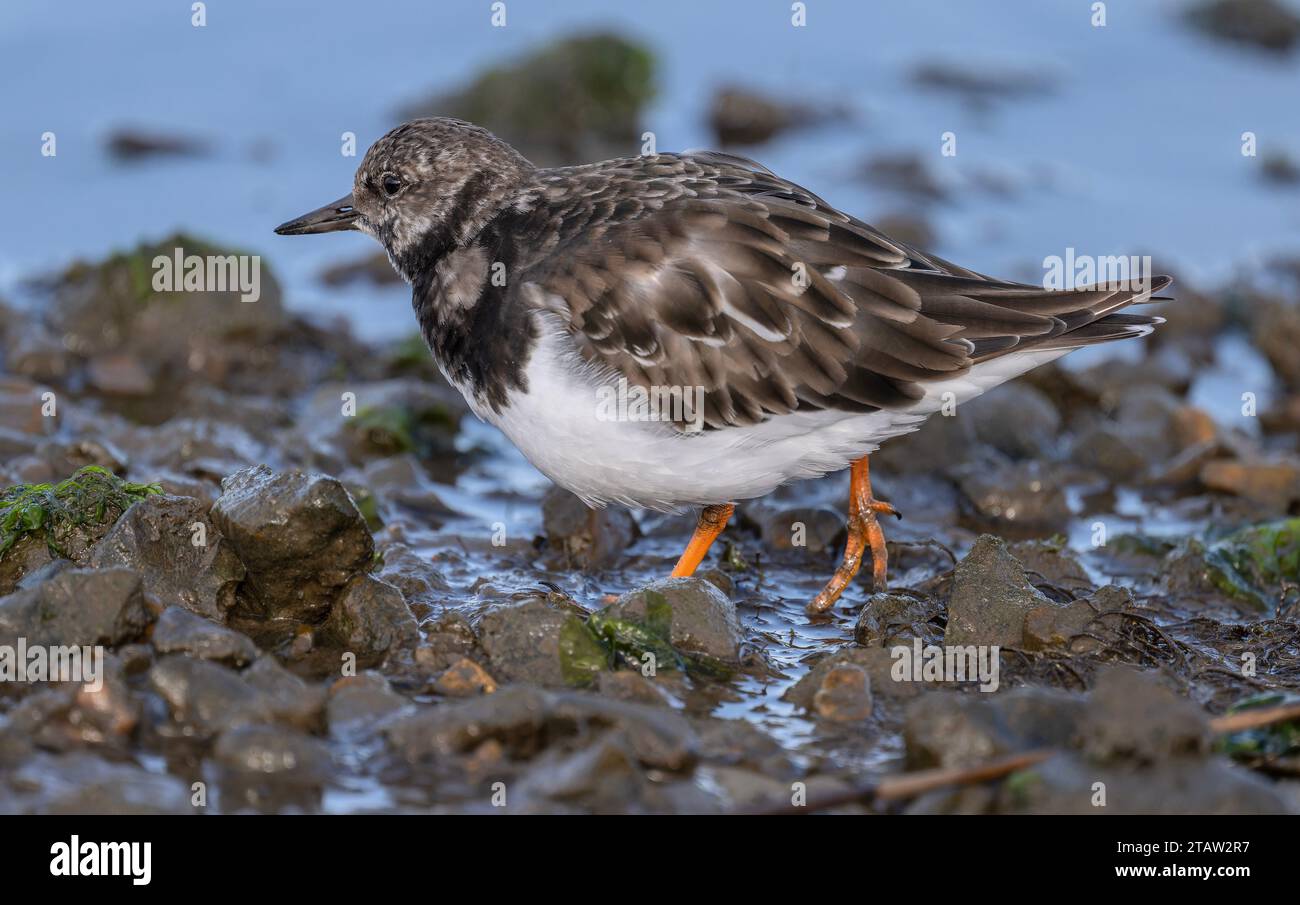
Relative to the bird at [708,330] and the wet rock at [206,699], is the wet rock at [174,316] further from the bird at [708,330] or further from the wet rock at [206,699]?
the wet rock at [206,699]

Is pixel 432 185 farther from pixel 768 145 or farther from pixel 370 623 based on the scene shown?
pixel 768 145

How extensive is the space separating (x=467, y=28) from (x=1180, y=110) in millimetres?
6962

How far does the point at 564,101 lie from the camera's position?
44.9ft

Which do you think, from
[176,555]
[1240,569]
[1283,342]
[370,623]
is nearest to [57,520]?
[176,555]

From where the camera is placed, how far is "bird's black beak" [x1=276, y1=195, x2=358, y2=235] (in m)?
7.20

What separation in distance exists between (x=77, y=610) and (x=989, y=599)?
3.50 m

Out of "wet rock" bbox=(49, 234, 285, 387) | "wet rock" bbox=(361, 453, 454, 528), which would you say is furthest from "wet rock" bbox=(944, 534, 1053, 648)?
"wet rock" bbox=(49, 234, 285, 387)

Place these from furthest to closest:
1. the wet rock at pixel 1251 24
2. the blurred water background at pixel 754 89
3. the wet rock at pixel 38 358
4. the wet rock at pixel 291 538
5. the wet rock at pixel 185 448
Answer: the wet rock at pixel 1251 24 < the blurred water background at pixel 754 89 < the wet rock at pixel 38 358 < the wet rock at pixel 185 448 < the wet rock at pixel 291 538

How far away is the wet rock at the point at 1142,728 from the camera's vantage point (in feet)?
15.6

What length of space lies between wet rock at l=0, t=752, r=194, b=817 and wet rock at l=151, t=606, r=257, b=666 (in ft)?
1.82

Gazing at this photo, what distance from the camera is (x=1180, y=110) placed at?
14.9 m

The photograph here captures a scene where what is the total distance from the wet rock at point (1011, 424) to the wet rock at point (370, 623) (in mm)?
4162

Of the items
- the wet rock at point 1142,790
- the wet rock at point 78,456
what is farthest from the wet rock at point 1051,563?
the wet rock at point 78,456

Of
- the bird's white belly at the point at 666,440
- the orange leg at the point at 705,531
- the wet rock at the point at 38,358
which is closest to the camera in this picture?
the bird's white belly at the point at 666,440
